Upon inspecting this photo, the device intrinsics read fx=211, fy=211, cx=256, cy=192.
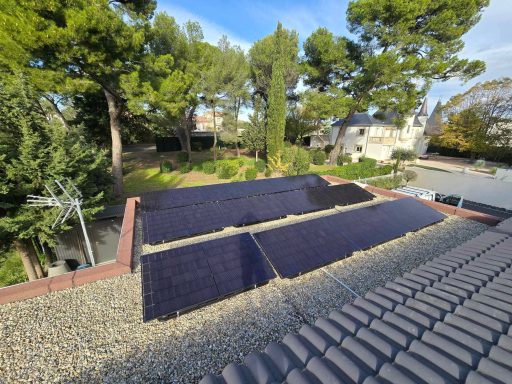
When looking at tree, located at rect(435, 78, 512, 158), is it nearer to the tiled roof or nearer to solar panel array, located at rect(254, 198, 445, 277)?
solar panel array, located at rect(254, 198, 445, 277)

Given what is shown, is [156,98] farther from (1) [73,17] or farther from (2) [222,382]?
(2) [222,382]

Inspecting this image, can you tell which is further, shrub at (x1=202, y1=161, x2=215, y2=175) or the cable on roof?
shrub at (x1=202, y1=161, x2=215, y2=175)

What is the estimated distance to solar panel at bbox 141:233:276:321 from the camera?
4672 millimetres

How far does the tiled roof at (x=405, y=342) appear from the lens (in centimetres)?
216

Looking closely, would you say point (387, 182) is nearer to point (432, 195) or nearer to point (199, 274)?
point (432, 195)

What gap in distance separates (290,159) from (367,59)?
10711mm

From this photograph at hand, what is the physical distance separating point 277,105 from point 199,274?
65.7 feet

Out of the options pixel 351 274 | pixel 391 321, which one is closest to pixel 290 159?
pixel 351 274

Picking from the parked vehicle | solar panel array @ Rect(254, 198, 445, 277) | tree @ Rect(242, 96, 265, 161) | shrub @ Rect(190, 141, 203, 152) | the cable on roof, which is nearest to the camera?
the cable on roof

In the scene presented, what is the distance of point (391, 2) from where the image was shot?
16297 mm

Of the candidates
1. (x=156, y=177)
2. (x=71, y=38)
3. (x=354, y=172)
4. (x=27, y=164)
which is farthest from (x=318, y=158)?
(x=27, y=164)

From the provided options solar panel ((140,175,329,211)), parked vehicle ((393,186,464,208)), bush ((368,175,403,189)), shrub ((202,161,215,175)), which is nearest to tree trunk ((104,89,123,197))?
solar panel ((140,175,329,211))

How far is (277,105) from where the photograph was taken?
2169 cm

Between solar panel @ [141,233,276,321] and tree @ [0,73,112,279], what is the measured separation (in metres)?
6.11
